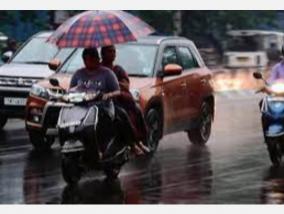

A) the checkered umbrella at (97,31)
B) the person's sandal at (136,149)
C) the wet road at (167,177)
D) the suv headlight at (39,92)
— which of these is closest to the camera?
the wet road at (167,177)

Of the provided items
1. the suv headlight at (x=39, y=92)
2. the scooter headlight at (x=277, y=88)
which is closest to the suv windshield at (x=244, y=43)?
the suv headlight at (x=39, y=92)

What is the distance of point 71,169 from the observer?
32.3ft

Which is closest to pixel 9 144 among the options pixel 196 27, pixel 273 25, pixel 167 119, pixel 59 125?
pixel 167 119

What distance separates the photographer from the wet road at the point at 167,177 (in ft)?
30.3

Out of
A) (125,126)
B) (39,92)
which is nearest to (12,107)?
(39,92)

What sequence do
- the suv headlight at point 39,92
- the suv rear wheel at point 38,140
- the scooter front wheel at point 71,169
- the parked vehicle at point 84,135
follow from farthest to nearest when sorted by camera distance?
1. the suv rear wheel at point 38,140
2. the suv headlight at point 39,92
3. the scooter front wheel at point 71,169
4. the parked vehicle at point 84,135

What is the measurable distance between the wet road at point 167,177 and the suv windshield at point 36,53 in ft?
4.60

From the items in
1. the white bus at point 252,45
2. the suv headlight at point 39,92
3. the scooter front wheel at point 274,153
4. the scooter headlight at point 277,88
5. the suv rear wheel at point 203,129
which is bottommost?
the white bus at point 252,45

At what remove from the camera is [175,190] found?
9.77 metres

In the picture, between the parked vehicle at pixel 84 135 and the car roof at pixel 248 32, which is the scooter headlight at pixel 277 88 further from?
the car roof at pixel 248 32

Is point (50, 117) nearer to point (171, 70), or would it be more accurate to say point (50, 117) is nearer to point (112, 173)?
point (171, 70)

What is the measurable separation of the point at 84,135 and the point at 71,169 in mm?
465

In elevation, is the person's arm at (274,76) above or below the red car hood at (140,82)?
above
